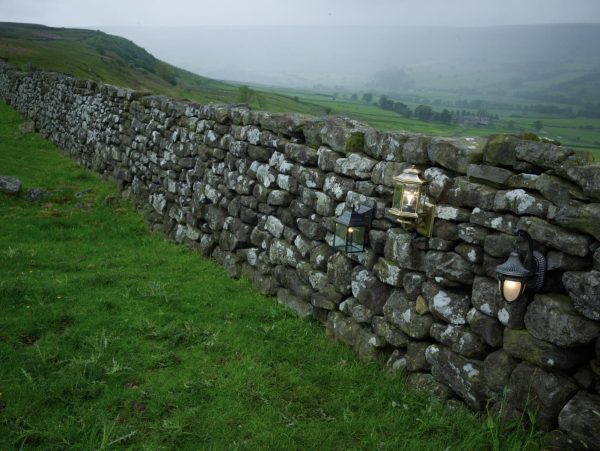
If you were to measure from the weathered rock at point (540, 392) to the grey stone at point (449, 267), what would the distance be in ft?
3.37

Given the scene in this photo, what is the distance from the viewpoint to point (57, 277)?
8.27 metres

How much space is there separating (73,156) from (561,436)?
1783 centimetres

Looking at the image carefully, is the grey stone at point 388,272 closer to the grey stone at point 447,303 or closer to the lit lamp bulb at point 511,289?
the grey stone at point 447,303

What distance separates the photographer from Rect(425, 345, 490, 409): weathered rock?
4.97 metres

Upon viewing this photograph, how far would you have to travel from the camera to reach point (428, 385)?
5.48 metres

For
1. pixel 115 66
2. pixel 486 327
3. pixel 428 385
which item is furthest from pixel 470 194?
pixel 115 66

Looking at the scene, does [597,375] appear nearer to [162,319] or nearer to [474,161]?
[474,161]

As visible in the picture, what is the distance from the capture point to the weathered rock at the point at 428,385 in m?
5.33

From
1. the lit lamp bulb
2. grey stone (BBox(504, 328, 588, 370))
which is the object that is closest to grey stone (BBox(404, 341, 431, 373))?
grey stone (BBox(504, 328, 588, 370))

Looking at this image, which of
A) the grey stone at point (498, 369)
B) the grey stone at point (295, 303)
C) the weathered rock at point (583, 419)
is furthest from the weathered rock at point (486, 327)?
the grey stone at point (295, 303)

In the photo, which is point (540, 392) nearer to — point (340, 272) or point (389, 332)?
point (389, 332)

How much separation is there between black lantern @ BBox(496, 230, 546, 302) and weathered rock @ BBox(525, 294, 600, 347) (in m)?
0.16

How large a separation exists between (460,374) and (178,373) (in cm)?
328

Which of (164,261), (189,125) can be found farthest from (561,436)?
(189,125)
